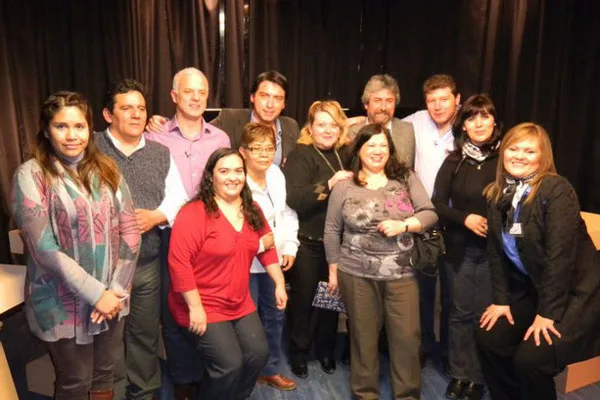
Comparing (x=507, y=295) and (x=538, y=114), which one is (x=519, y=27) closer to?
(x=538, y=114)

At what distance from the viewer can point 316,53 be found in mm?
5129

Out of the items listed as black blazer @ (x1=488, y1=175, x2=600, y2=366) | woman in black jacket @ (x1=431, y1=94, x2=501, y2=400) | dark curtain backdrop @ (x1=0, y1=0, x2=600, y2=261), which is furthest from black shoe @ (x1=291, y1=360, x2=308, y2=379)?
dark curtain backdrop @ (x1=0, y1=0, x2=600, y2=261)

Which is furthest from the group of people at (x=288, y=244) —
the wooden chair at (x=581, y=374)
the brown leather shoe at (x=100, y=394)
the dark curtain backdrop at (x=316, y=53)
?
the dark curtain backdrop at (x=316, y=53)

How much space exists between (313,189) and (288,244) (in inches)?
12.5

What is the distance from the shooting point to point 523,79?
444cm

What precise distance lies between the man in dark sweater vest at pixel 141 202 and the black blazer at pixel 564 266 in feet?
5.09

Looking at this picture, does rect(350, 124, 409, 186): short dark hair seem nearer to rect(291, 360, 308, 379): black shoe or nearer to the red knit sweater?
the red knit sweater

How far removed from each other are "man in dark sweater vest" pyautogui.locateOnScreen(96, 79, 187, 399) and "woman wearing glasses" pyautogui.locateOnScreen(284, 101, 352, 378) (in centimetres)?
63

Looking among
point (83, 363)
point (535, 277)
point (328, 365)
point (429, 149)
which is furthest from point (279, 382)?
point (429, 149)

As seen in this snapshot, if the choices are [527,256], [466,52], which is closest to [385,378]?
[527,256]

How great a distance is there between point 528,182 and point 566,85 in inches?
105

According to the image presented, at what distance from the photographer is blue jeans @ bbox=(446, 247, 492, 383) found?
8.65 feet

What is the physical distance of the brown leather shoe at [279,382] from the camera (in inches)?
112

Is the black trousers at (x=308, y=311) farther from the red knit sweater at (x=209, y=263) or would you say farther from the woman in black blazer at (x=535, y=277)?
the woman in black blazer at (x=535, y=277)
